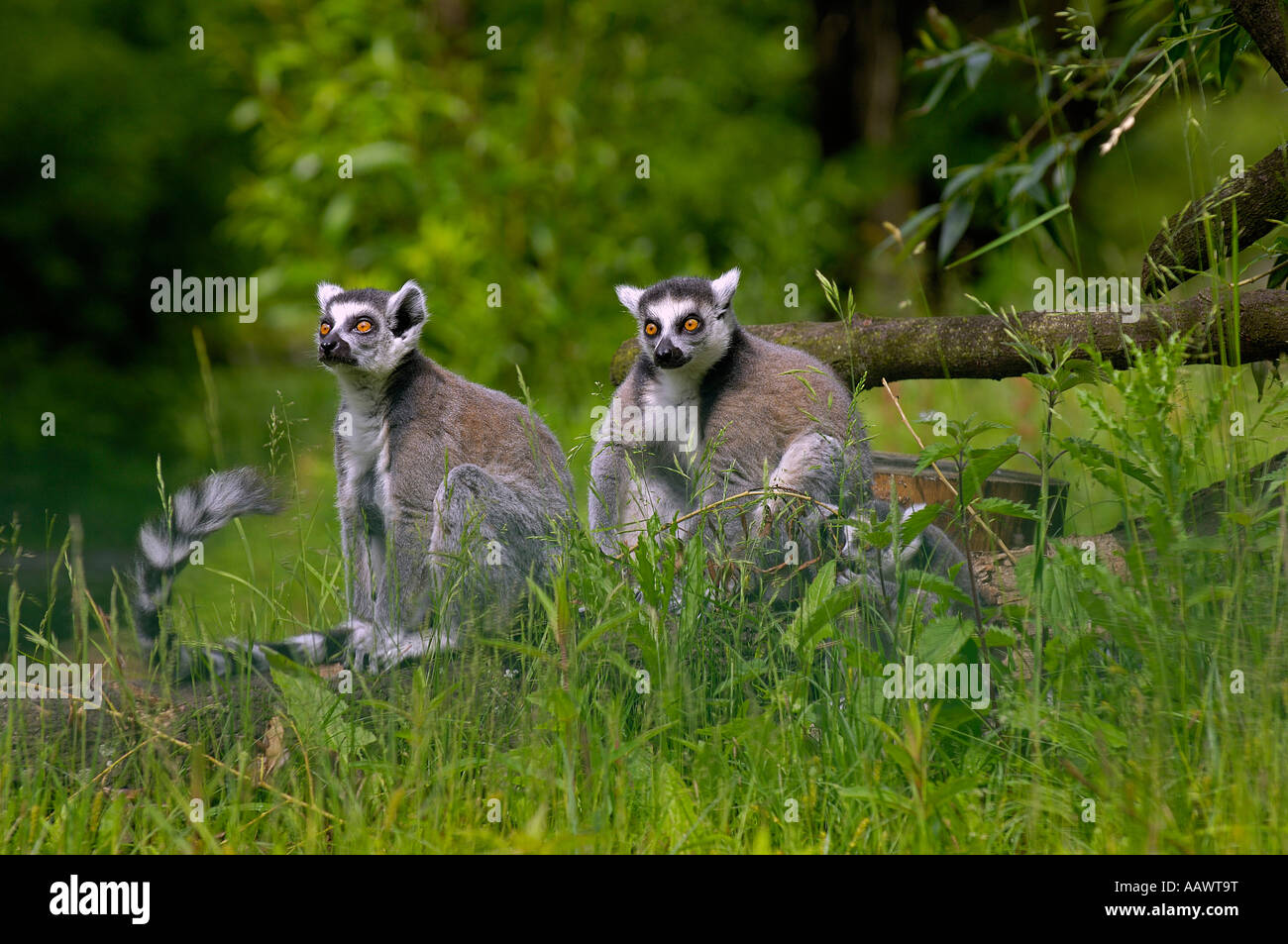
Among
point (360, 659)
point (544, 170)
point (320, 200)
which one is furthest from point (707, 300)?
point (320, 200)

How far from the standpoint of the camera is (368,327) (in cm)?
361

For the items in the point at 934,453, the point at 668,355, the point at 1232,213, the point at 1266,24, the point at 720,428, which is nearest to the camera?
the point at 934,453

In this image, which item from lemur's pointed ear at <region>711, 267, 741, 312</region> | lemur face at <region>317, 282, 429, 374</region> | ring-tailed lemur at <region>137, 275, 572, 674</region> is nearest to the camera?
ring-tailed lemur at <region>137, 275, 572, 674</region>

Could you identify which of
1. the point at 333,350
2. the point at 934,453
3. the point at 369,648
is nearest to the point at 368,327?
the point at 333,350

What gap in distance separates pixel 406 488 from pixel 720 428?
101 cm

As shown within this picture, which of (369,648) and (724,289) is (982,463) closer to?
(724,289)

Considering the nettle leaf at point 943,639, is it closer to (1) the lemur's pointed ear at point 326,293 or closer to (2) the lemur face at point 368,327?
(2) the lemur face at point 368,327

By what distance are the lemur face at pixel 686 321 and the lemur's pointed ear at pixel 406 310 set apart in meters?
0.71

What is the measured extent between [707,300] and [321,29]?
6381 millimetres

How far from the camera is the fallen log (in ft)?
11.3

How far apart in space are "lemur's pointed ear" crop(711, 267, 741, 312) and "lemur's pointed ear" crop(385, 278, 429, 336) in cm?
95

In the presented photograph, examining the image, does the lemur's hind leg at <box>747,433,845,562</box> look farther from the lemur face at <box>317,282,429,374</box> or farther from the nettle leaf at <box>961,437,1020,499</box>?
the lemur face at <box>317,282,429,374</box>

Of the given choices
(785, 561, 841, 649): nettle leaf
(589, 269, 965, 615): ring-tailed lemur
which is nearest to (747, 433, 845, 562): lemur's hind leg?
(589, 269, 965, 615): ring-tailed lemur

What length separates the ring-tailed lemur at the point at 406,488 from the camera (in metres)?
3.28
